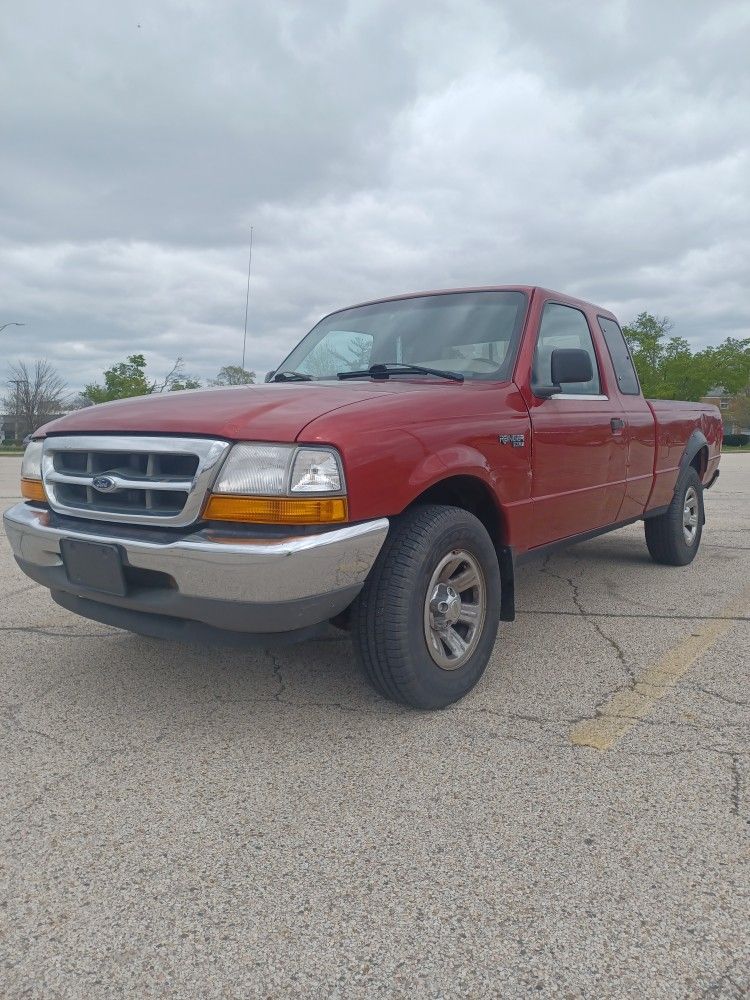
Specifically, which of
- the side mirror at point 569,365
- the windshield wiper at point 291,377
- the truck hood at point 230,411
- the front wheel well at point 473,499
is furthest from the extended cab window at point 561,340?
the windshield wiper at point 291,377

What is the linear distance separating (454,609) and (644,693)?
2.93 feet

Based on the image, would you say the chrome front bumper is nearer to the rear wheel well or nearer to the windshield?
the windshield

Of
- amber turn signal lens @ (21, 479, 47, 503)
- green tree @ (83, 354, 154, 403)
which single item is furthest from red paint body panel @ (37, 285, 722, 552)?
green tree @ (83, 354, 154, 403)

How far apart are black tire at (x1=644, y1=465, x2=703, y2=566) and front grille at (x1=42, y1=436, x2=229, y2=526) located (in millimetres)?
3971

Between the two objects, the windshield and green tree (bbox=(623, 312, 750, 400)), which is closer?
the windshield

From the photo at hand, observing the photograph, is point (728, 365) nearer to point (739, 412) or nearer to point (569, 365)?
point (739, 412)

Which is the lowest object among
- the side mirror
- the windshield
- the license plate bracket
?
the license plate bracket

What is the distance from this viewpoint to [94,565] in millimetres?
2629

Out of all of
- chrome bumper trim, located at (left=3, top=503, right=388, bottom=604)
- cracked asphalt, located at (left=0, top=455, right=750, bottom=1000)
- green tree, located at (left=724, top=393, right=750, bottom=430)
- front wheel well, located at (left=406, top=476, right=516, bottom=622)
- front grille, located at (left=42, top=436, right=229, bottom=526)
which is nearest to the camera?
cracked asphalt, located at (left=0, top=455, right=750, bottom=1000)

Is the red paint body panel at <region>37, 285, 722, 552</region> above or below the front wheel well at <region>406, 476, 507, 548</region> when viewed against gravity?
above

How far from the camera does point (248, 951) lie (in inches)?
64.2

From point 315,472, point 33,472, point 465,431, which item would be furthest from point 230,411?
point 33,472

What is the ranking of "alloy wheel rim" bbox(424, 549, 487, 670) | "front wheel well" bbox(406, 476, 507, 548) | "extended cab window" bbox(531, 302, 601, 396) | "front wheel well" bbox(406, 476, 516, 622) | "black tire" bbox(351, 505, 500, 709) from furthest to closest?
"extended cab window" bbox(531, 302, 601, 396) < "front wheel well" bbox(406, 476, 516, 622) < "front wheel well" bbox(406, 476, 507, 548) < "alloy wheel rim" bbox(424, 549, 487, 670) < "black tire" bbox(351, 505, 500, 709)

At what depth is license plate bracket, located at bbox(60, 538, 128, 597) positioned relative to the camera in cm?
256
